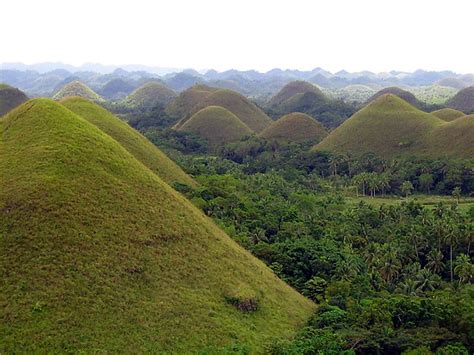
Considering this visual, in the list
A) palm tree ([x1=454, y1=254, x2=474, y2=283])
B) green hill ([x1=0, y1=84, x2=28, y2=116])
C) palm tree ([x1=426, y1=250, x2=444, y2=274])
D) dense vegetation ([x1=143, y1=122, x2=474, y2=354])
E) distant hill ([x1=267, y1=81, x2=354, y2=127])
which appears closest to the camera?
dense vegetation ([x1=143, y1=122, x2=474, y2=354])

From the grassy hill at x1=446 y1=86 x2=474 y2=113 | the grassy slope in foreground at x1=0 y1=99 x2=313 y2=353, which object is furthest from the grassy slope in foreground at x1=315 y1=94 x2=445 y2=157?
the grassy hill at x1=446 y1=86 x2=474 y2=113

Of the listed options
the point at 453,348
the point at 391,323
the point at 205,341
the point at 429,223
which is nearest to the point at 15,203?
the point at 205,341

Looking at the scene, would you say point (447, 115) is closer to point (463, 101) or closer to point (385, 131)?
point (385, 131)

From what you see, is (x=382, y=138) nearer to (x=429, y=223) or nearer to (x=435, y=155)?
(x=435, y=155)

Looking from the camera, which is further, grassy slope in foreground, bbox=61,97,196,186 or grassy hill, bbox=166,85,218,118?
grassy hill, bbox=166,85,218,118

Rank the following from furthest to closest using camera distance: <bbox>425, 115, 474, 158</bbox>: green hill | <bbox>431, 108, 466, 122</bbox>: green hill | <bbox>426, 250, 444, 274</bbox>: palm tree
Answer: <bbox>431, 108, 466, 122</bbox>: green hill, <bbox>425, 115, 474, 158</bbox>: green hill, <bbox>426, 250, 444, 274</bbox>: palm tree

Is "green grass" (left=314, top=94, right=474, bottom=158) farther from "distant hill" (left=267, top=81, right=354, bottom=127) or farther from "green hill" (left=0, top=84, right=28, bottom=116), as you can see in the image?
"green hill" (left=0, top=84, right=28, bottom=116)

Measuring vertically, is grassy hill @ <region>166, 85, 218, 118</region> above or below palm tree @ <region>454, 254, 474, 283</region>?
above
